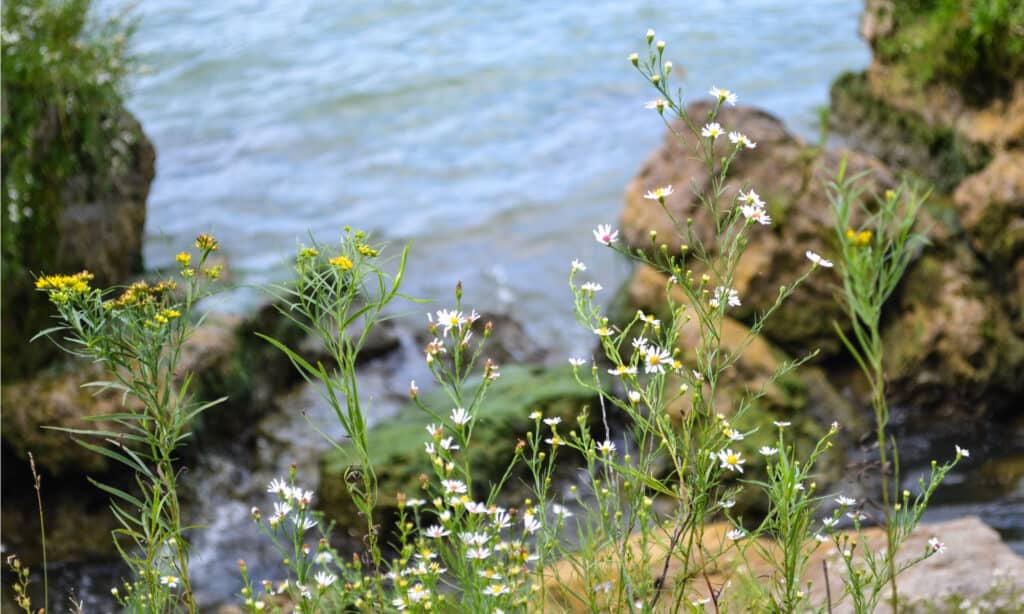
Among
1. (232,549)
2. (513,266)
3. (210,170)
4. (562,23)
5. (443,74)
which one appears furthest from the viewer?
(562,23)

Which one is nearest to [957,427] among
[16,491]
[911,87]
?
[911,87]

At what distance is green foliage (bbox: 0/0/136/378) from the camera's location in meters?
6.03

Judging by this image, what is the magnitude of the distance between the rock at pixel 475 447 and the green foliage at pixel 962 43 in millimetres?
3611

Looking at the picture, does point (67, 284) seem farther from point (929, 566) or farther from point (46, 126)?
point (46, 126)

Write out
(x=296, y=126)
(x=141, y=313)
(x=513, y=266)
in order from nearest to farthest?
(x=141, y=313)
(x=513, y=266)
(x=296, y=126)

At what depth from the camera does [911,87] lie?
805 centimetres

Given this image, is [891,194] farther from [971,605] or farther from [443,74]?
[443,74]

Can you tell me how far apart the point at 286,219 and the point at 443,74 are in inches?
143

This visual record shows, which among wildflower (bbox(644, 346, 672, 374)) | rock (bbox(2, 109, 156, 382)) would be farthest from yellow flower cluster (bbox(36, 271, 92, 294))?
rock (bbox(2, 109, 156, 382))

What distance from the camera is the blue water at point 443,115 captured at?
9.39 metres

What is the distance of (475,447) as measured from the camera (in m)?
5.62

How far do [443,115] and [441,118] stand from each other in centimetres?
7

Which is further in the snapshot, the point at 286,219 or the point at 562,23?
the point at 562,23

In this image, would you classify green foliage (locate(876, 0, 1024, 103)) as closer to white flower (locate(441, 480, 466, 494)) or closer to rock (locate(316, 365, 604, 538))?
rock (locate(316, 365, 604, 538))
